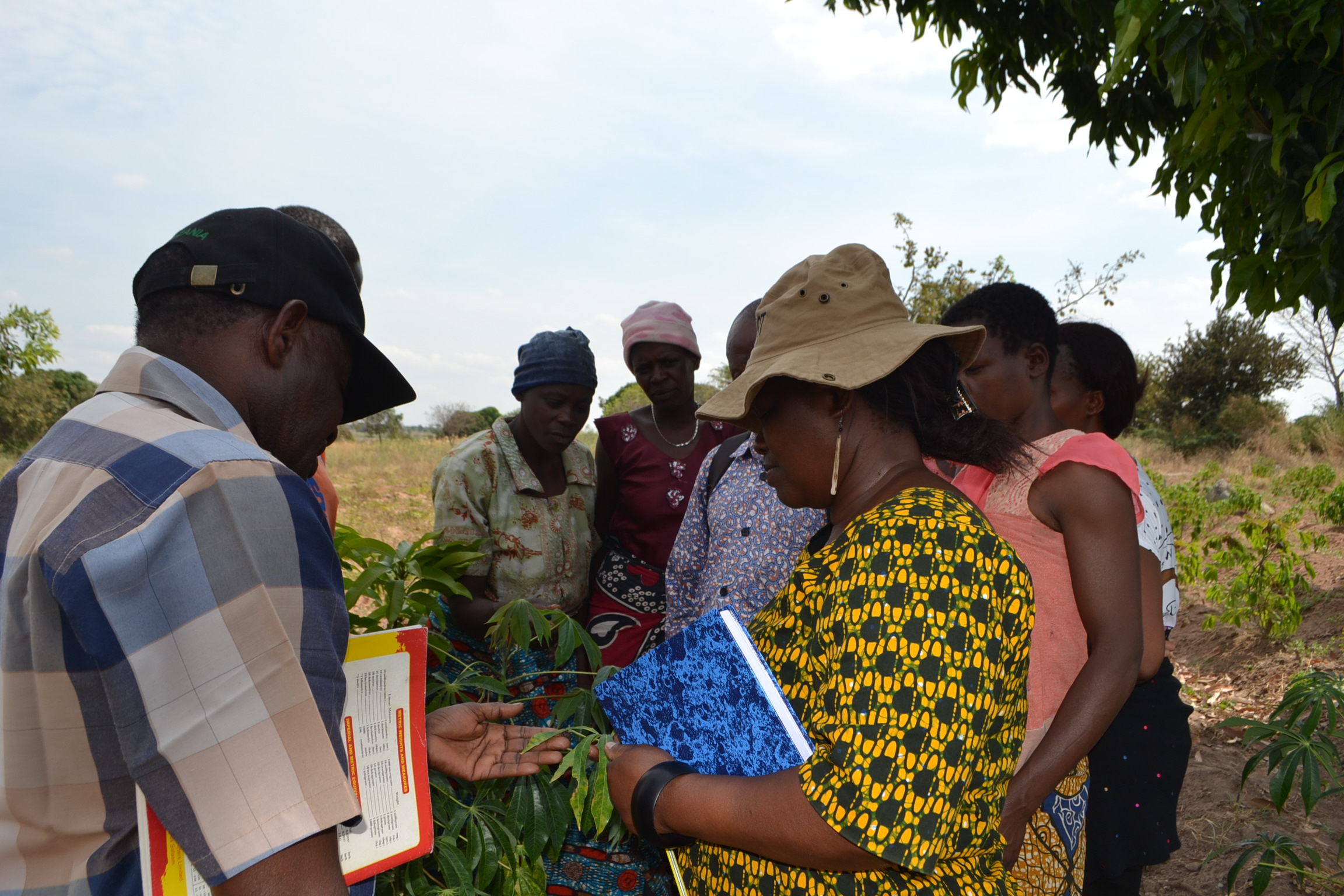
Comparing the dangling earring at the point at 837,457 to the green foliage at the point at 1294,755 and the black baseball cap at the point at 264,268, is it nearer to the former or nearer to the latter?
the black baseball cap at the point at 264,268

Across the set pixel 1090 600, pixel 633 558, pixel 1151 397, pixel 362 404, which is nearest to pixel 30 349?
pixel 633 558

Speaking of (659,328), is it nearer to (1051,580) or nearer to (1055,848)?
(1051,580)

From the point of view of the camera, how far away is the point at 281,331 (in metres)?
0.99

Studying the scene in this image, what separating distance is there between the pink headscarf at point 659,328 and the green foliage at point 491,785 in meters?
1.34

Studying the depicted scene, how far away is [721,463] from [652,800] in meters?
1.36

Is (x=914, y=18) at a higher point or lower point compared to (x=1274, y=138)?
higher

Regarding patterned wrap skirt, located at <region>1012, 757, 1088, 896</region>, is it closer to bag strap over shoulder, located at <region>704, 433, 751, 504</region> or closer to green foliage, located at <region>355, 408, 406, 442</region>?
bag strap over shoulder, located at <region>704, 433, 751, 504</region>

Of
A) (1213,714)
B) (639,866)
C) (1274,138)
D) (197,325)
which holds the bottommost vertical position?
(1213,714)

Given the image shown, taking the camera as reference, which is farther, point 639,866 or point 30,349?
point 30,349

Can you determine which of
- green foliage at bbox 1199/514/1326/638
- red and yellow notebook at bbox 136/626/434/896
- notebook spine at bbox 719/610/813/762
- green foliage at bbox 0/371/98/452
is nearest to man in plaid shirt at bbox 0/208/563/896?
red and yellow notebook at bbox 136/626/434/896

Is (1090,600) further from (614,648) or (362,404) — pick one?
(614,648)

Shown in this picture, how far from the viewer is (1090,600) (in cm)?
160

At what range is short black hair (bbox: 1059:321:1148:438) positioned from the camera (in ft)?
7.79

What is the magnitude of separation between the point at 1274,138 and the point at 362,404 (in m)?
3.06
